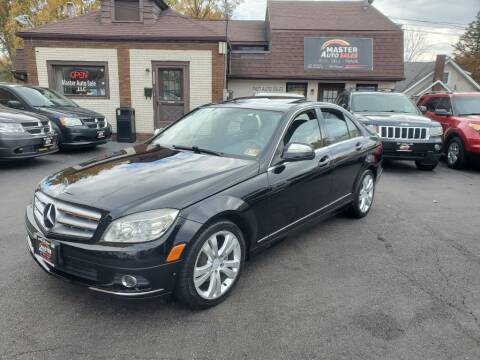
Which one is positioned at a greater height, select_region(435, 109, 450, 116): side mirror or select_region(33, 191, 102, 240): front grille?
select_region(435, 109, 450, 116): side mirror

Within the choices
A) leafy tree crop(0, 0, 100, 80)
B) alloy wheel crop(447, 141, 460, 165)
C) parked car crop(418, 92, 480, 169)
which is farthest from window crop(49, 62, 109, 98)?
leafy tree crop(0, 0, 100, 80)

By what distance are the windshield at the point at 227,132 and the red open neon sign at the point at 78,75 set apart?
10.7m

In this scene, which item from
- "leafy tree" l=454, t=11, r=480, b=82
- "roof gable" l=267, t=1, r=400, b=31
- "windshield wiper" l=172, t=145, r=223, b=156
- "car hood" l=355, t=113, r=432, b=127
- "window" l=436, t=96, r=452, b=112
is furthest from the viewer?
"leafy tree" l=454, t=11, r=480, b=82

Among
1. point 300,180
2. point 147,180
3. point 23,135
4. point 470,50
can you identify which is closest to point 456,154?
point 300,180

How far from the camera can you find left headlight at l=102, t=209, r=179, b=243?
2.47 meters

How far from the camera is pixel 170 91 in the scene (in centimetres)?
1357

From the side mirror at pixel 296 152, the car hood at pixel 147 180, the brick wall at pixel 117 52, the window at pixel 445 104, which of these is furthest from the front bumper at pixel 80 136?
the window at pixel 445 104

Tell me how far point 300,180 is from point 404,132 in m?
5.35

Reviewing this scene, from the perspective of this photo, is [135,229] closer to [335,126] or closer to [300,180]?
[300,180]

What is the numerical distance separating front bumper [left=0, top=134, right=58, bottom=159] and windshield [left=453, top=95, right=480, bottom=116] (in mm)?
9891

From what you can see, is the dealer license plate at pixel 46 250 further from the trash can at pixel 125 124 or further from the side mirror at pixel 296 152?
the trash can at pixel 125 124

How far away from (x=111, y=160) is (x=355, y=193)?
3070mm

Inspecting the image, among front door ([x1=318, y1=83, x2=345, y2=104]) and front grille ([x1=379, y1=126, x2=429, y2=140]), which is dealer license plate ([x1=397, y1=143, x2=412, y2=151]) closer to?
front grille ([x1=379, y1=126, x2=429, y2=140])

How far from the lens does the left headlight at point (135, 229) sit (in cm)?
247
